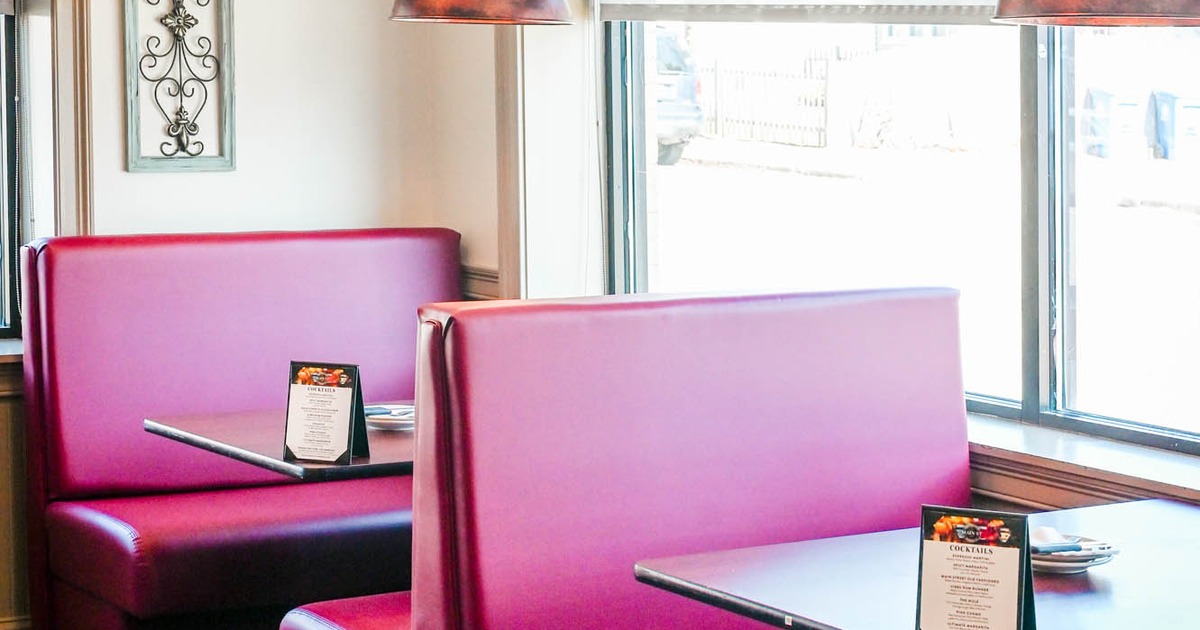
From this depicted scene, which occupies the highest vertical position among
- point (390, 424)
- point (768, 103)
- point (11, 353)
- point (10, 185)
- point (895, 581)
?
point (768, 103)

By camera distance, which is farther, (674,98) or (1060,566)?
(674,98)

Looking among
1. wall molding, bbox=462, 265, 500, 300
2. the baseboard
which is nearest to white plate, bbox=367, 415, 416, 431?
wall molding, bbox=462, 265, 500, 300

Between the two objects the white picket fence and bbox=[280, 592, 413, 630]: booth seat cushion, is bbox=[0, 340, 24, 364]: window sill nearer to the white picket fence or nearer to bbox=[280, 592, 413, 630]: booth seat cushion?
bbox=[280, 592, 413, 630]: booth seat cushion

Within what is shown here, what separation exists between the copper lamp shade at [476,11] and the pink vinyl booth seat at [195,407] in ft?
4.55

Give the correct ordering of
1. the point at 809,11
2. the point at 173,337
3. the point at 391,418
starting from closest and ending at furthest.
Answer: the point at 391,418
the point at 809,11
the point at 173,337

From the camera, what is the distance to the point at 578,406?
8.95 ft

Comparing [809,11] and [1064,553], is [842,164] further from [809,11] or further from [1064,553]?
[1064,553]

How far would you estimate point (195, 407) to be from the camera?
4.16 metres

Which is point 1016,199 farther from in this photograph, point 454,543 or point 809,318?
point 454,543

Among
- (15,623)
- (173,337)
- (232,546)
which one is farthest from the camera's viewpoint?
(15,623)

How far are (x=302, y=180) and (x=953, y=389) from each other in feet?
8.00

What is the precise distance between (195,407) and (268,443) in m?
0.98

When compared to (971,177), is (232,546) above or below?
below

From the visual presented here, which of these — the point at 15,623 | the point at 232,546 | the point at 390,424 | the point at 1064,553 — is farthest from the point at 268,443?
the point at 1064,553
